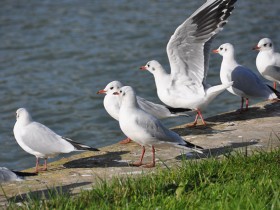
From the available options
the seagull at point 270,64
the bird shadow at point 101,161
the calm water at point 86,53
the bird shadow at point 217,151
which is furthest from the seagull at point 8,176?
the calm water at point 86,53

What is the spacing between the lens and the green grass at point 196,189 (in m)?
5.57

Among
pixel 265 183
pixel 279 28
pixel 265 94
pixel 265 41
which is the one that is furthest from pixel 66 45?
pixel 265 183

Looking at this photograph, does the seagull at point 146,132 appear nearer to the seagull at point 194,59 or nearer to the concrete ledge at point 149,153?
the concrete ledge at point 149,153

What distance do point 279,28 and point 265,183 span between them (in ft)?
40.2

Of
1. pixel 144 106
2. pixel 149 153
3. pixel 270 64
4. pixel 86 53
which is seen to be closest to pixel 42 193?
pixel 149 153

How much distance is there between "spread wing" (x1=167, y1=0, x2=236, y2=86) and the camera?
8.91m

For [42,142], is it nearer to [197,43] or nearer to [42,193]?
[42,193]

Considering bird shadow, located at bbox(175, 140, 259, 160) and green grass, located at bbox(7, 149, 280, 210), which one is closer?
green grass, located at bbox(7, 149, 280, 210)

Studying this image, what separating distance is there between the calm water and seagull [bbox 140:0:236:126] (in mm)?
3304

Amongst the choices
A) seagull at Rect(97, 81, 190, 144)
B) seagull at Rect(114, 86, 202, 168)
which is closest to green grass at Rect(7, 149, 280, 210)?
seagull at Rect(114, 86, 202, 168)

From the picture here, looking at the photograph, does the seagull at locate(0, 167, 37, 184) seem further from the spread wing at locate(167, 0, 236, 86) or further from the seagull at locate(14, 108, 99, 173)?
the spread wing at locate(167, 0, 236, 86)

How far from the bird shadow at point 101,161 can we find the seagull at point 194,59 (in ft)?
5.03

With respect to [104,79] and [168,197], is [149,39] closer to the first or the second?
[104,79]

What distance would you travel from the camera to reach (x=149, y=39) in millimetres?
17672
